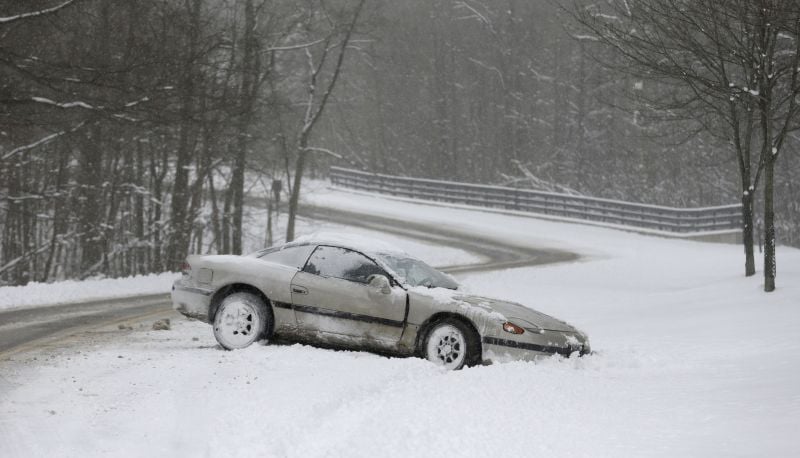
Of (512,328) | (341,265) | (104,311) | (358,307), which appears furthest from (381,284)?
(104,311)

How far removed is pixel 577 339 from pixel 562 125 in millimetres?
40180

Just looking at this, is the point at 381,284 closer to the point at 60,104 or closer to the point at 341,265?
the point at 341,265

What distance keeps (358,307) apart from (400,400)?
237 cm

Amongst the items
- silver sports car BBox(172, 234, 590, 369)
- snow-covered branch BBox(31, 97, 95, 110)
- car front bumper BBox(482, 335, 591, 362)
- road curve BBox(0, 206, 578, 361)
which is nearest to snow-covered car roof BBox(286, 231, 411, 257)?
silver sports car BBox(172, 234, 590, 369)

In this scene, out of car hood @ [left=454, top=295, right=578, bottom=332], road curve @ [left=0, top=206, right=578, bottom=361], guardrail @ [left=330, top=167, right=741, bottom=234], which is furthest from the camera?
guardrail @ [left=330, top=167, right=741, bottom=234]

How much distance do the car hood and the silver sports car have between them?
0.02 metres

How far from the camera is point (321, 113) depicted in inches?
1495

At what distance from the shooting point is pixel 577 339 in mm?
9797

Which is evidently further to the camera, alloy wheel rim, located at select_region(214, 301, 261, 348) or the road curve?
the road curve

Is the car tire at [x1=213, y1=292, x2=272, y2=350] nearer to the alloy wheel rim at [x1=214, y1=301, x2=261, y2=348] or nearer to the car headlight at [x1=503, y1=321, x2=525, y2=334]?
the alloy wheel rim at [x1=214, y1=301, x2=261, y2=348]

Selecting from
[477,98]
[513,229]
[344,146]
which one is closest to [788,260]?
[513,229]

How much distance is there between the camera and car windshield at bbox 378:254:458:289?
1005 cm

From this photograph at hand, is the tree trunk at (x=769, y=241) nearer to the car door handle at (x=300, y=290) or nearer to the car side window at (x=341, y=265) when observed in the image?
the car side window at (x=341, y=265)

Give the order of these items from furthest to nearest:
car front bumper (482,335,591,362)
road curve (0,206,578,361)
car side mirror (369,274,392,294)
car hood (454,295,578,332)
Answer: road curve (0,206,578,361)
car side mirror (369,274,392,294)
car hood (454,295,578,332)
car front bumper (482,335,591,362)
